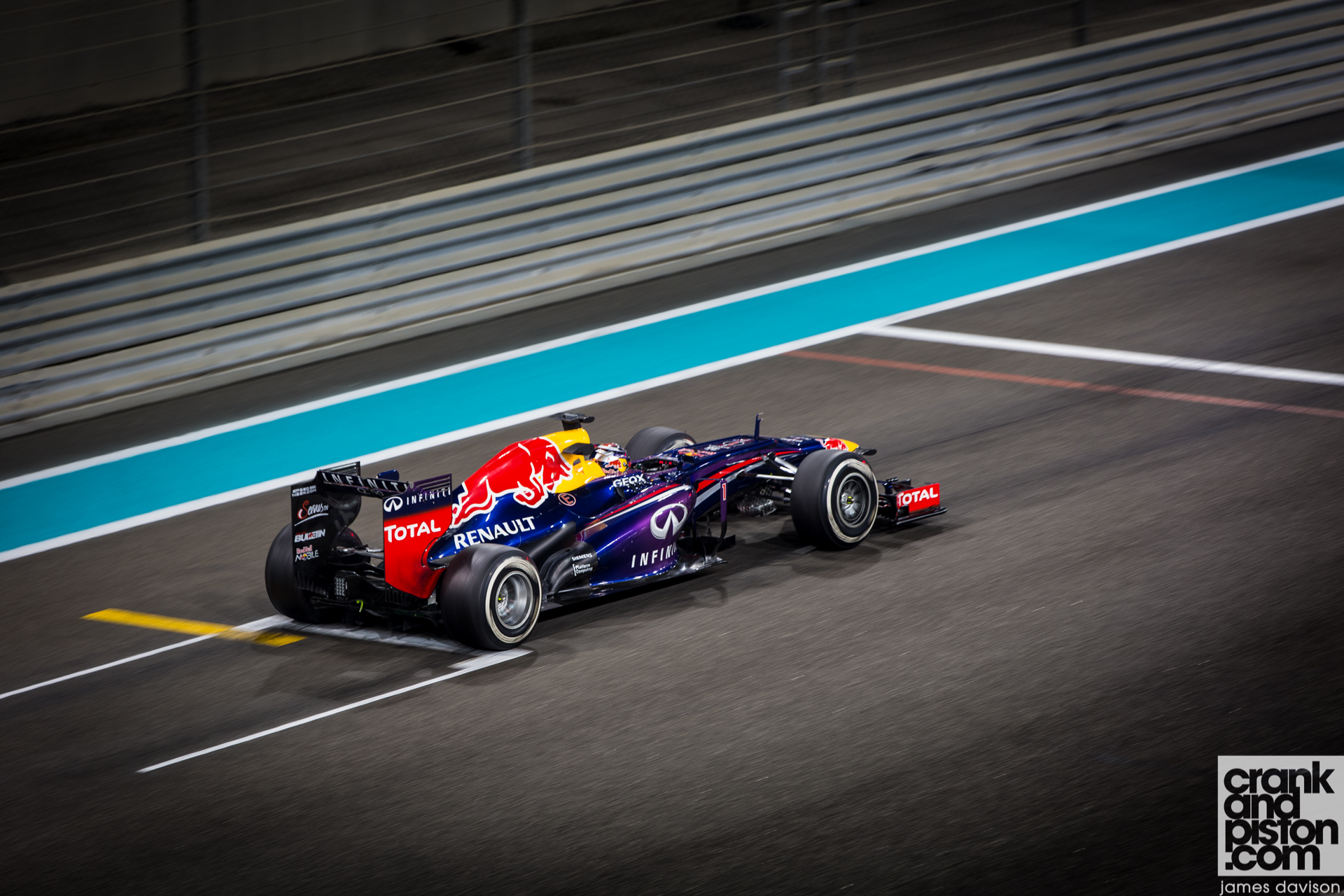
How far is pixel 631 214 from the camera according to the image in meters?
16.4

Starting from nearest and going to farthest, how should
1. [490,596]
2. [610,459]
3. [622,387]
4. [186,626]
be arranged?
[490,596], [186,626], [610,459], [622,387]

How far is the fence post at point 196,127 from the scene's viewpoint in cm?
1383

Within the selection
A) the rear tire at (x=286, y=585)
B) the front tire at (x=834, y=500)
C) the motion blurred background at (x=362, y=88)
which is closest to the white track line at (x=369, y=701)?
the rear tire at (x=286, y=585)

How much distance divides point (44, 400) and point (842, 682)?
758 cm

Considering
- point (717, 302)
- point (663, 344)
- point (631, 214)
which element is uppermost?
point (631, 214)

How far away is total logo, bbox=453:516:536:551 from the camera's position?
9.14 metres

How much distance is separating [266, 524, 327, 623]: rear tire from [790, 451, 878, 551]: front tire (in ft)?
8.67

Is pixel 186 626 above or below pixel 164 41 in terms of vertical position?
below

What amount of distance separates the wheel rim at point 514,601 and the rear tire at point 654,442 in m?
1.98

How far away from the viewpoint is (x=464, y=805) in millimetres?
7465

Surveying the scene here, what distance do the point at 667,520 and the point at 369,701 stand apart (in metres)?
1.98

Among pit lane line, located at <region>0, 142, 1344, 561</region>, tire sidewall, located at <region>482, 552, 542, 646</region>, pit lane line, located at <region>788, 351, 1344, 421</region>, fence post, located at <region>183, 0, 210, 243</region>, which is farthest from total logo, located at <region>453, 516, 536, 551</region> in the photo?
fence post, located at <region>183, 0, 210, 243</region>

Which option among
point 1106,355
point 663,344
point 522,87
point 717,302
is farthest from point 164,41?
point 1106,355

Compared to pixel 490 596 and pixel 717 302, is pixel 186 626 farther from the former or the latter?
pixel 717 302
